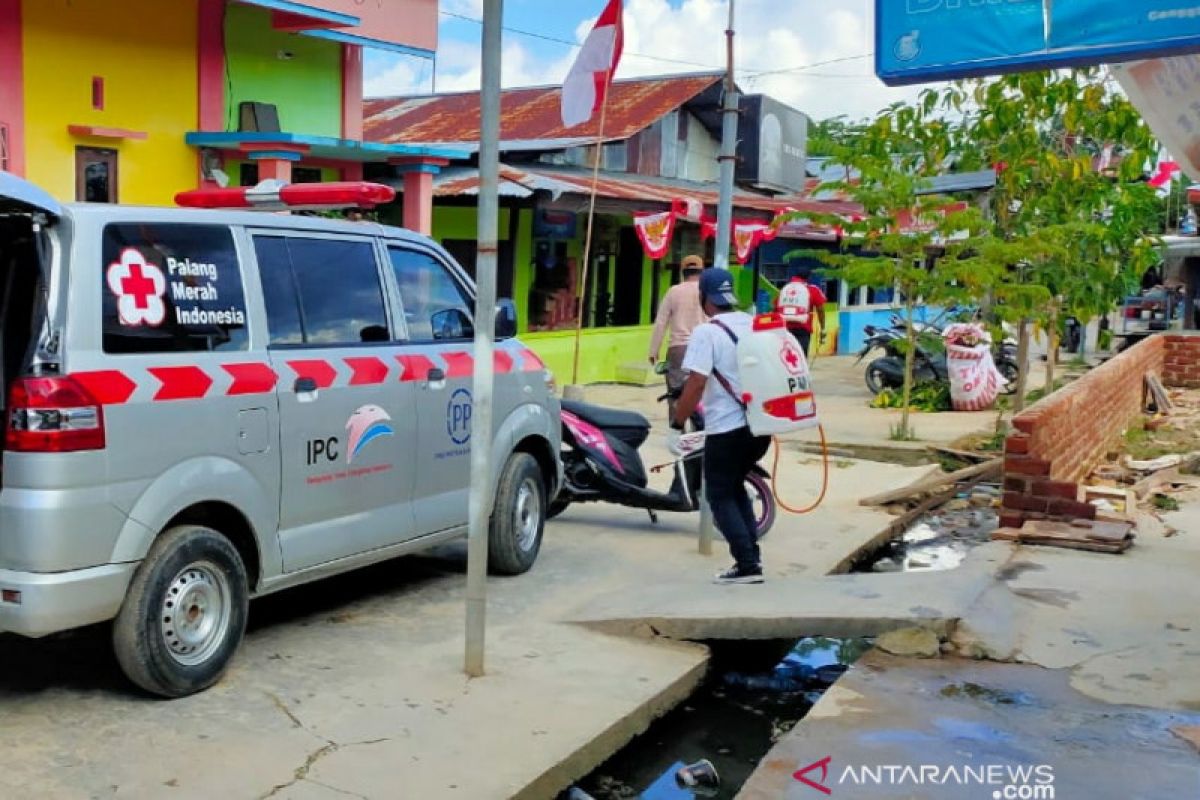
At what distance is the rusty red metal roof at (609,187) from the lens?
1480 cm

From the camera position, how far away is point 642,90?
76.7ft

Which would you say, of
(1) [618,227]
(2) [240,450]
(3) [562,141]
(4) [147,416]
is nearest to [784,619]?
(2) [240,450]

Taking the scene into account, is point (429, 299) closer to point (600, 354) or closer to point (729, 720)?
point (729, 720)

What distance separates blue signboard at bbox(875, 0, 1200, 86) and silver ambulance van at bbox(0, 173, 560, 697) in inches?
97.7

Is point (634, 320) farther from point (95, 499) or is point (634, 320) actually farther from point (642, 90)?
point (95, 499)

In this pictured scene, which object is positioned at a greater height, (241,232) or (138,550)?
(241,232)

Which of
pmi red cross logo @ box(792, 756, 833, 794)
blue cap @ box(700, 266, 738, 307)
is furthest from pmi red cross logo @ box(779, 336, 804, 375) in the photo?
pmi red cross logo @ box(792, 756, 833, 794)

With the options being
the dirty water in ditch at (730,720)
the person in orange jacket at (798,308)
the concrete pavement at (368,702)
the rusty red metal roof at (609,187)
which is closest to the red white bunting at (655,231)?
the rusty red metal roof at (609,187)

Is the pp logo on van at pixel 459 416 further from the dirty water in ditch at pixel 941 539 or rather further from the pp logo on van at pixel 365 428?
the dirty water in ditch at pixel 941 539

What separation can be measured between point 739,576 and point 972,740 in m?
2.40

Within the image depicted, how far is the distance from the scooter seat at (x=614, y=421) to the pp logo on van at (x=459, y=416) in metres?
1.74

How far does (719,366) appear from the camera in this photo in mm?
6727

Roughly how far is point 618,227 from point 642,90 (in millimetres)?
3621

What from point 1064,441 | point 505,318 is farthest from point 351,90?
point 1064,441
